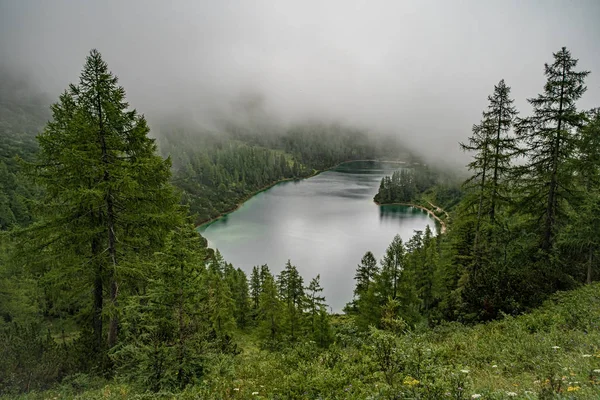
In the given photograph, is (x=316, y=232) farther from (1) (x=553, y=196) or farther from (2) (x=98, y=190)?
(2) (x=98, y=190)

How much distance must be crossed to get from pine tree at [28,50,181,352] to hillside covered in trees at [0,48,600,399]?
2.3 inches

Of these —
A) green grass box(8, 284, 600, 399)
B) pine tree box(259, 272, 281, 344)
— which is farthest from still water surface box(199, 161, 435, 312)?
green grass box(8, 284, 600, 399)

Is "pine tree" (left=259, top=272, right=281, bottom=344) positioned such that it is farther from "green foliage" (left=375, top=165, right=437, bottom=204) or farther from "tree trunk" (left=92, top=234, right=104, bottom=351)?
"green foliage" (left=375, top=165, right=437, bottom=204)

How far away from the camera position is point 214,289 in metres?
11.1

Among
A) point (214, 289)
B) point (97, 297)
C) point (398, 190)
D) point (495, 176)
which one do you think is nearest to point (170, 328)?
point (214, 289)

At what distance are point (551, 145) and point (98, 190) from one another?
18893mm

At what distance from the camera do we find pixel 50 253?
966 cm

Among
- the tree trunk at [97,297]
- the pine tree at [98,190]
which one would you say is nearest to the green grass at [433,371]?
the tree trunk at [97,297]

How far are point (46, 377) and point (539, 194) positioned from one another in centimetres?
2057

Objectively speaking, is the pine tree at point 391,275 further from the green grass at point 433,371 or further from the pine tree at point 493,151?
the green grass at point 433,371

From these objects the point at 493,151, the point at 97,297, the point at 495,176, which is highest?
the point at 493,151

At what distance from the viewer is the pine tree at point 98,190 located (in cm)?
923

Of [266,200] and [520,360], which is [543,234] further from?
[266,200]

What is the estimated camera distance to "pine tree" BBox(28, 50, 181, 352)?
923 cm
